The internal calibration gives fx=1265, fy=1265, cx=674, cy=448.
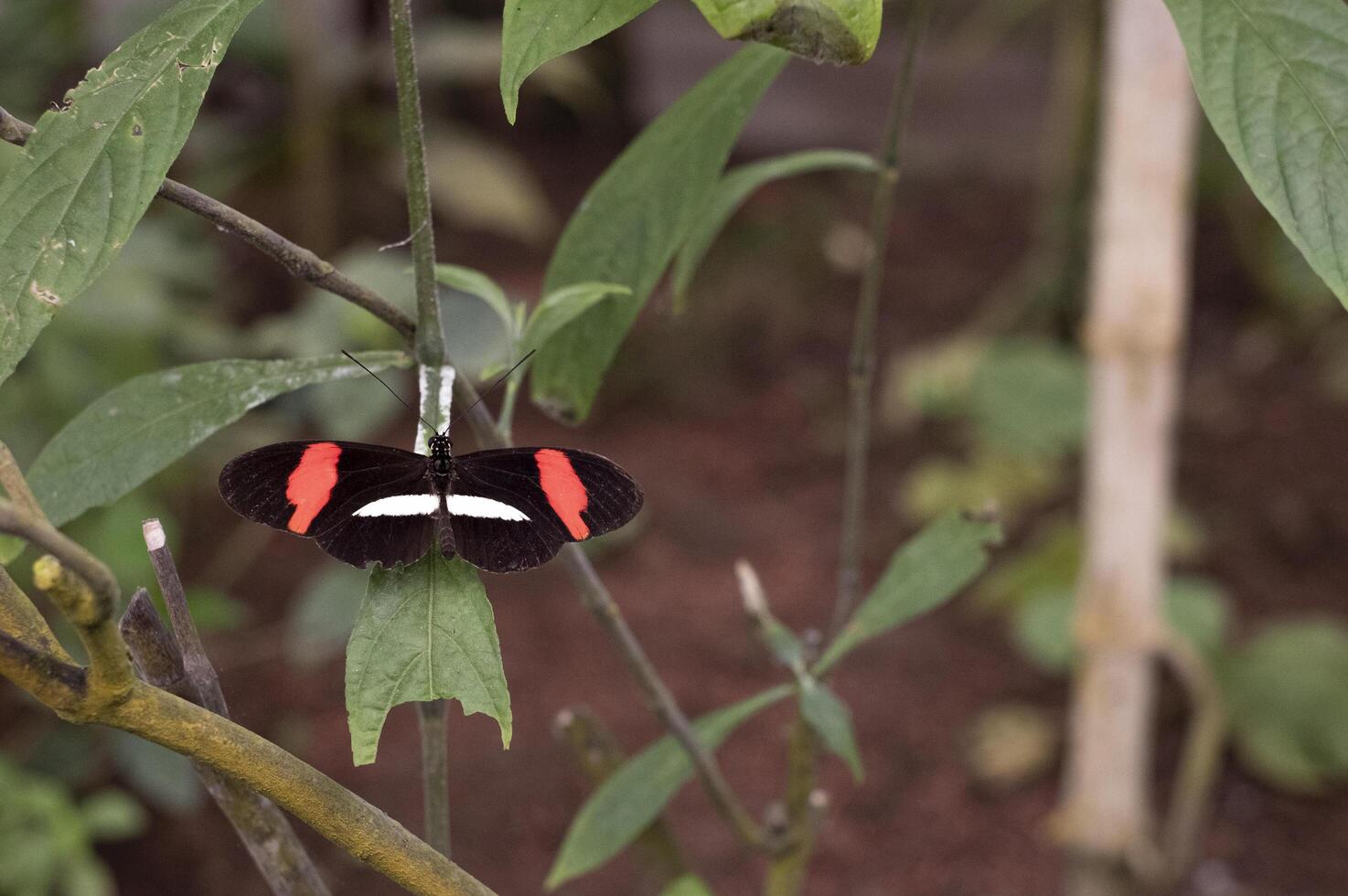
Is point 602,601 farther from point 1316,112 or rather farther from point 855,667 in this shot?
point 855,667

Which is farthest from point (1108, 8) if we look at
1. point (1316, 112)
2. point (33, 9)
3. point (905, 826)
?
point (33, 9)

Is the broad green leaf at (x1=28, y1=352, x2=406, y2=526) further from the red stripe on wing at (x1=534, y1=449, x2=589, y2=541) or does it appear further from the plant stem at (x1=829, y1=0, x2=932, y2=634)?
the plant stem at (x1=829, y1=0, x2=932, y2=634)

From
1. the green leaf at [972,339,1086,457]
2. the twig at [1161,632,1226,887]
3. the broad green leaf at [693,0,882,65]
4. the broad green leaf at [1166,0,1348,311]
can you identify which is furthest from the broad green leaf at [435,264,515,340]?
the green leaf at [972,339,1086,457]

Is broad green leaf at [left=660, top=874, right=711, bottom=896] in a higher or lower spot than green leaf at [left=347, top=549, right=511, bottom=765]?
lower

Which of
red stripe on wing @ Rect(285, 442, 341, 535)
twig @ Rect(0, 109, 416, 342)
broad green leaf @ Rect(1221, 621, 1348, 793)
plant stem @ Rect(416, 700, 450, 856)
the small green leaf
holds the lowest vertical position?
broad green leaf @ Rect(1221, 621, 1348, 793)

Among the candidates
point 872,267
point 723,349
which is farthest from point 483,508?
point 723,349

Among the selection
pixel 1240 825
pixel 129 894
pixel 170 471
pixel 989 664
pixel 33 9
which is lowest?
pixel 1240 825

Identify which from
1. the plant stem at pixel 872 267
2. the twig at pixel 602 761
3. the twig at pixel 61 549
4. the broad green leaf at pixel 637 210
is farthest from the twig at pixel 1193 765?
the twig at pixel 61 549
